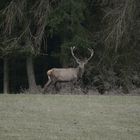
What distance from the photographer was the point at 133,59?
24.4 metres

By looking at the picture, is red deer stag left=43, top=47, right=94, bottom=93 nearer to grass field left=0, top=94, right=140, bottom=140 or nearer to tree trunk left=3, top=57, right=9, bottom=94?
grass field left=0, top=94, right=140, bottom=140

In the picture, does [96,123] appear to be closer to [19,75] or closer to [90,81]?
[90,81]

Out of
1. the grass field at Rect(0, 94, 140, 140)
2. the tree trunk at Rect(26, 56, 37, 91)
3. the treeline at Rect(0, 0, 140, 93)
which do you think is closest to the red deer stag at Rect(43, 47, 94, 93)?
the treeline at Rect(0, 0, 140, 93)

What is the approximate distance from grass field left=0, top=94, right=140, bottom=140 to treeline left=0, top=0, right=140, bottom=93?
21.3ft

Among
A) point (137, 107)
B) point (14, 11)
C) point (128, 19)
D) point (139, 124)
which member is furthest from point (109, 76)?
point (139, 124)

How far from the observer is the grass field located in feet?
37.2

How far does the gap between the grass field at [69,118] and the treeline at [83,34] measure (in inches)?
255

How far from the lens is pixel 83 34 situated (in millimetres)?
24062

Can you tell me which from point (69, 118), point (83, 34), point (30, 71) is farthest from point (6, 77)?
point (69, 118)

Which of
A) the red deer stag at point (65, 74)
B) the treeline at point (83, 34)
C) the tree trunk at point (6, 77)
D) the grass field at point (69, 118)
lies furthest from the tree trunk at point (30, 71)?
the grass field at point (69, 118)

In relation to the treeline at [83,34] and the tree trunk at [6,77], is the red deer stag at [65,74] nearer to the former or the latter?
the treeline at [83,34]

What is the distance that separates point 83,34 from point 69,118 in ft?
36.6

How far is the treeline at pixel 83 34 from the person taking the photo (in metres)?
23.4

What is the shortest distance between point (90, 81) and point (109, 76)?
2.94 ft
